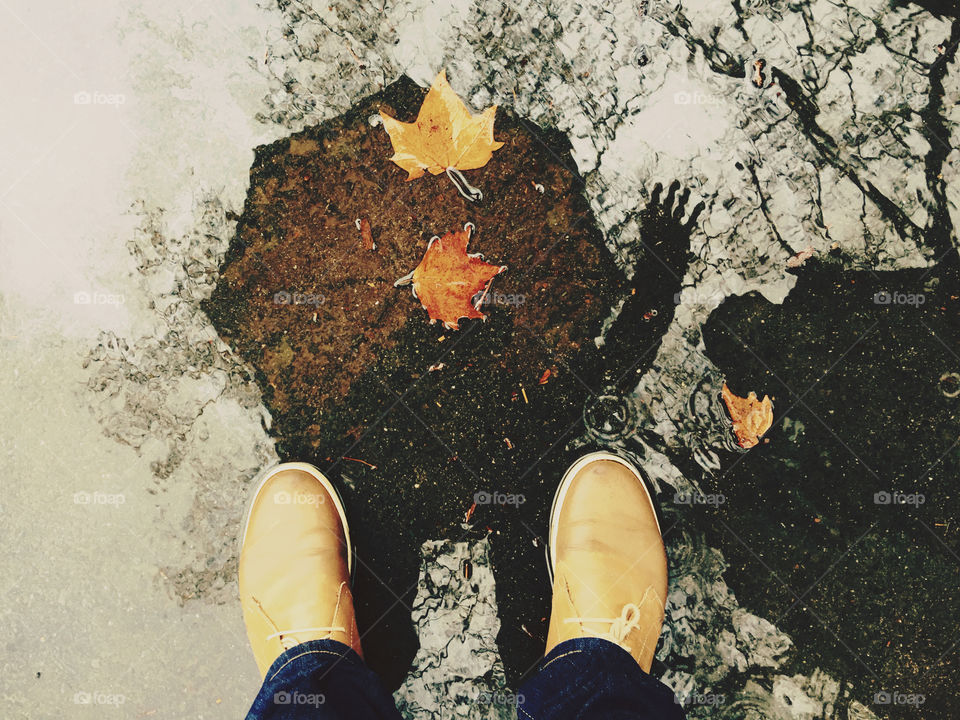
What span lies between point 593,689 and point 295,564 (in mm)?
921

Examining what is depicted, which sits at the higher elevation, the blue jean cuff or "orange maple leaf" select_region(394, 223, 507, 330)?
"orange maple leaf" select_region(394, 223, 507, 330)

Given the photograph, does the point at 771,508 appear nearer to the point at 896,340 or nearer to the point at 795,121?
the point at 896,340

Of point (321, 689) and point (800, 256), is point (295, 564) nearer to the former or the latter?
point (321, 689)

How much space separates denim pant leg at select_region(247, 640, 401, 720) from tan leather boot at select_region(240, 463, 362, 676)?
52 mm

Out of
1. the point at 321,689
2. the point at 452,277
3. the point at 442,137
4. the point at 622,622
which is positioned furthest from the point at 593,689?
the point at 442,137

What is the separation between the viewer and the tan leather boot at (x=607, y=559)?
155 cm

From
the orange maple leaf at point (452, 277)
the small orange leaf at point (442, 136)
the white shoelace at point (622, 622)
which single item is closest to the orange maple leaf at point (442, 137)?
the small orange leaf at point (442, 136)

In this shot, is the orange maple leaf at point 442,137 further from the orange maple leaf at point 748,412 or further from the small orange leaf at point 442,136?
the orange maple leaf at point 748,412

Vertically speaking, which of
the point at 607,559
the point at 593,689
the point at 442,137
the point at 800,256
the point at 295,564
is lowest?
the point at 295,564

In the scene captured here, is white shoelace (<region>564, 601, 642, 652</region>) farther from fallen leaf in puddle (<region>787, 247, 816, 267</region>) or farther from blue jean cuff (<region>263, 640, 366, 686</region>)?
fallen leaf in puddle (<region>787, 247, 816, 267</region>)

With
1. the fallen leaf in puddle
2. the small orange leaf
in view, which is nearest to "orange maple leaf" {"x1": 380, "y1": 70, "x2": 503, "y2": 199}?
the small orange leaf

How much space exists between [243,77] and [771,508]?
2.07m

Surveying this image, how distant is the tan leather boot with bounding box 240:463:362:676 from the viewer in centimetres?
155

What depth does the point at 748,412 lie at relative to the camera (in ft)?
5.30
